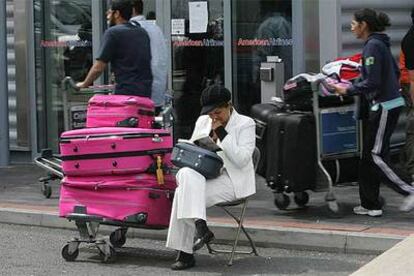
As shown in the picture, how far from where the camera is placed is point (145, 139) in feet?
21.1

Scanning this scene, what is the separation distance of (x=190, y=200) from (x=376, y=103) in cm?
214

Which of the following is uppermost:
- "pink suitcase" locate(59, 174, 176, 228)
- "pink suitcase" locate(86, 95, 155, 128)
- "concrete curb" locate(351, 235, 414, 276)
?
"pink suitcase" locate(86, 95, 155, 128)

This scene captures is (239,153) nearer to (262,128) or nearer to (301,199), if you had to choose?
(262,128)

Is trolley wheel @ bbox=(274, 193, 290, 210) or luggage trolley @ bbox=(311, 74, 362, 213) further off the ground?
luggage trolley @ bbox=(311, 74, 362, 213)

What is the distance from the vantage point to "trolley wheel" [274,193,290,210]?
7.82m

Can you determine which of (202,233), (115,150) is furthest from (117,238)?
(202,233)

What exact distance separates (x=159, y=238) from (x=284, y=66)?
129 inches

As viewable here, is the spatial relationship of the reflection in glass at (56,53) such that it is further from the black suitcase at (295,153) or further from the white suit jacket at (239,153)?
the white suit jacket at (239,153)

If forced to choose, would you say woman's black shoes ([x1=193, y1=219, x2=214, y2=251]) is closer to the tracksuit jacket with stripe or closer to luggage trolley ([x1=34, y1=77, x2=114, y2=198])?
the tracksuit jacket with stripe

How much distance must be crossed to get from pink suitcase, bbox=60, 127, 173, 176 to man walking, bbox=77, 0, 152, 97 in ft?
2.68

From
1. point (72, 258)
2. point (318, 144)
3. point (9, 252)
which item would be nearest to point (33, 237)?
point (9, 252)

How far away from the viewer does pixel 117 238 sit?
7.10m

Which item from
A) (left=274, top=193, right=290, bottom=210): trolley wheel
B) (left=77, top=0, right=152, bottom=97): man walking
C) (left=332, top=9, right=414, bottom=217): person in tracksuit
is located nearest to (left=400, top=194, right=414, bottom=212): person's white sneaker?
(left=332, top=9, right=414, bottom=217): person in tracksuit

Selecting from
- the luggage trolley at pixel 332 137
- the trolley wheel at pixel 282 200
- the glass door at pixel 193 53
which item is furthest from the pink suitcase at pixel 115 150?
the glass door at pixel 193 53
